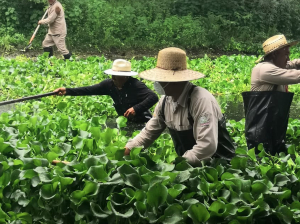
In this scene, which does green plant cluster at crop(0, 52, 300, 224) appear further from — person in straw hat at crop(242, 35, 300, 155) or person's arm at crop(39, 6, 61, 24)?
person's arm at crop(39, 6, 61, 24)

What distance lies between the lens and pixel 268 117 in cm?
457

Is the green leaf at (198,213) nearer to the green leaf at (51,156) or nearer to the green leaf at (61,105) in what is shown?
the green leaf at (51,156)

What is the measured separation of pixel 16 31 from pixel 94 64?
312 inches

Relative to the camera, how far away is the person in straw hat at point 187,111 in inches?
131

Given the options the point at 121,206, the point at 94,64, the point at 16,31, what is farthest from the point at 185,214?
the point at 16,31

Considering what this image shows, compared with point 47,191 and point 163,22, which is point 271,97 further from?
point 163,22

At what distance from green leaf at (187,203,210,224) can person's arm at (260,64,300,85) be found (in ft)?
6.48

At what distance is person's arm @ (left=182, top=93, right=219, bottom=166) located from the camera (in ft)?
10.8

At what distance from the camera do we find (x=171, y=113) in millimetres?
3600

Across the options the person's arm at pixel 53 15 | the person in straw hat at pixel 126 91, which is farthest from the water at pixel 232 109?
the person's arm at pixel 53 15

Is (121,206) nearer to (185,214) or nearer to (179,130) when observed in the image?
(185,214)

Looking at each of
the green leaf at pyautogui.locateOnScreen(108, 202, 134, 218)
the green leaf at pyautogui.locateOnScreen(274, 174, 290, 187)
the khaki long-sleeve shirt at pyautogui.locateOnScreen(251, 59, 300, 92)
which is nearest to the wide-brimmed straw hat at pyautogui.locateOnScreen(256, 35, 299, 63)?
the khaki long-sleeve shirt at pyautogui.locateOnScreen(251, 59, 300, 92)

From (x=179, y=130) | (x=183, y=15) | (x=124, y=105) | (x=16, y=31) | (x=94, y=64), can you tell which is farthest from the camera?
(x=183, y=15)

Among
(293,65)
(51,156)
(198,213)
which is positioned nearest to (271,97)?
(293,65)
